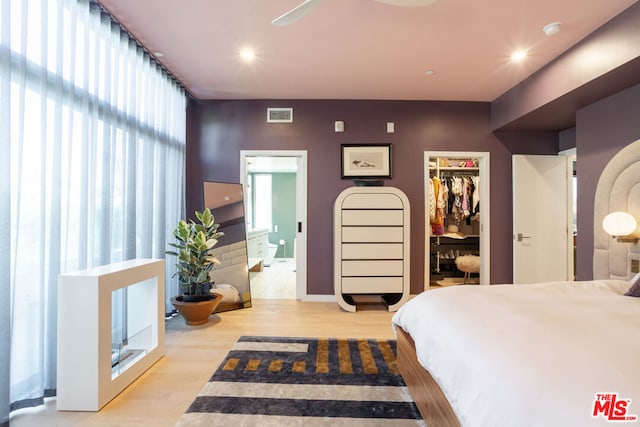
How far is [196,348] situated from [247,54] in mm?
2600

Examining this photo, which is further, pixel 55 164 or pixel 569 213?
pixel 569 213

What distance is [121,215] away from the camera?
94.7 inches

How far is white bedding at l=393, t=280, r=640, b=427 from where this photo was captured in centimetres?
78

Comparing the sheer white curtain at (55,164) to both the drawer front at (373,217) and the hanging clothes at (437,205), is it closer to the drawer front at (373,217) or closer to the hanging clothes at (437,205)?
the drawer front at (373,217)

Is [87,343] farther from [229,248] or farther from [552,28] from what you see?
[552,28]

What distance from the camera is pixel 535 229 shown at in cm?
373

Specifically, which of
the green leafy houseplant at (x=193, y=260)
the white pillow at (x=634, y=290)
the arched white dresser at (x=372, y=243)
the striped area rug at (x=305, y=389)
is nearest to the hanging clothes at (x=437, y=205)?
the arched white dresser at (x=372, y=243)

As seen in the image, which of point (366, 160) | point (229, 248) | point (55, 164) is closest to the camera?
point (55, 164)

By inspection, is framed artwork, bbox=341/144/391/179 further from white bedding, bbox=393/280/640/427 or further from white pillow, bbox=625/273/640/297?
white pillow, bbox=625/273/640/297

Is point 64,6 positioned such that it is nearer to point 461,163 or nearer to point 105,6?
point 105,6

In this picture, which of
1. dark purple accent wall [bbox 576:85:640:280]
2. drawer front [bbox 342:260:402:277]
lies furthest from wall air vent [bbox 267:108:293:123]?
dark purple accent wall [bbox 576:85:640:280]

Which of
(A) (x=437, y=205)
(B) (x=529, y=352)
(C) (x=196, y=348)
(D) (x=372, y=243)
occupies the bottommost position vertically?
(C) (x=196, y=348)

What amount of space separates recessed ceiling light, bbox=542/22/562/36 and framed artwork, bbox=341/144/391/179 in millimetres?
1813

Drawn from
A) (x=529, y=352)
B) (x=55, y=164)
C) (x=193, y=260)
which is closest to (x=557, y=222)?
(x=529, y=352)
